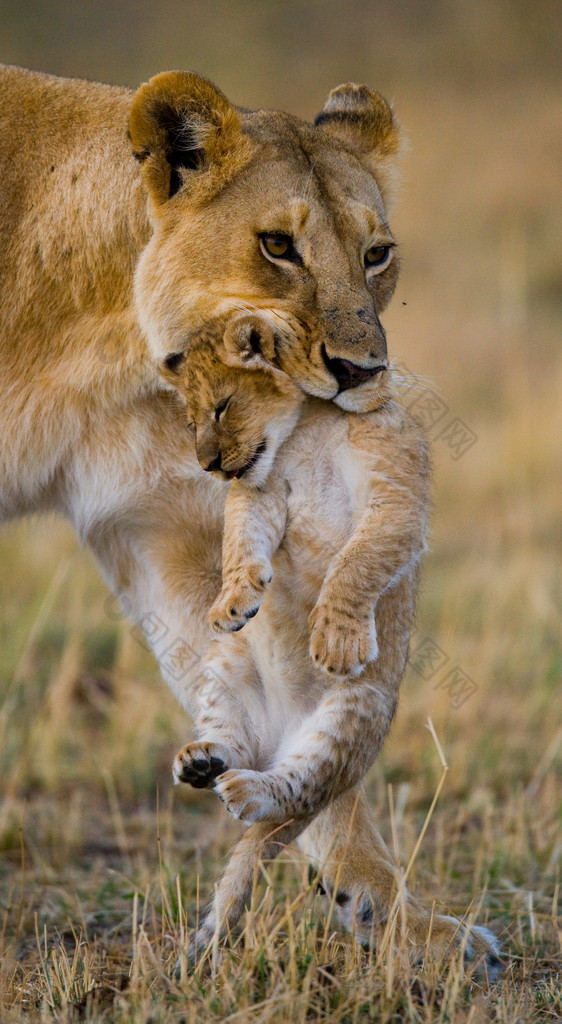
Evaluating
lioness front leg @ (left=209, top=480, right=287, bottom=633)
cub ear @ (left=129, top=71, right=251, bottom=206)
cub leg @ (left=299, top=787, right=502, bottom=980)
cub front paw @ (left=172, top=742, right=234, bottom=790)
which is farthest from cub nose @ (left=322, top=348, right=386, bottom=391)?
cub leg @ (left=299, top=787, right=502, bottom=980)

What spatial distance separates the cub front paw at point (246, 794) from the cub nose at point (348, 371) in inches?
34.4

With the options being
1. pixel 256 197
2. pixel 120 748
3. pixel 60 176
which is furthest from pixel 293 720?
pixel 120 748

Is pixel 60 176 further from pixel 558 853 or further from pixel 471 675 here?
pixel 471 675

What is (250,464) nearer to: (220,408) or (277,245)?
(220,408)

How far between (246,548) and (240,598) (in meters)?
0.16

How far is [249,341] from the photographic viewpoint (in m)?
3.04

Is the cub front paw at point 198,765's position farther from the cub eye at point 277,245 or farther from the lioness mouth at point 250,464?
the cub eye at point 277,245

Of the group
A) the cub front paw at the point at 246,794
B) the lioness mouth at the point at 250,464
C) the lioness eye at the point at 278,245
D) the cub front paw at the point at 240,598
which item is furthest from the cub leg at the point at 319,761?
the lioness eye at the point at 278,245

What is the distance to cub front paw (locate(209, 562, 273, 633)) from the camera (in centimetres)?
293

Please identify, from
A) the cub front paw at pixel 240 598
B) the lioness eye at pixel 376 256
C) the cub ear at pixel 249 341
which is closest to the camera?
the cub front paw at pixel 240 598

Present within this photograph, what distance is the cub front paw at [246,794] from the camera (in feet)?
9.24

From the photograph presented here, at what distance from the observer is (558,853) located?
4.23m

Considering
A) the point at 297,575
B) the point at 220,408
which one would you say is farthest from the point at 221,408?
the point at 297,575

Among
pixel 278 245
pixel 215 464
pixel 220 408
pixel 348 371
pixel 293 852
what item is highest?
pixel 278 245
